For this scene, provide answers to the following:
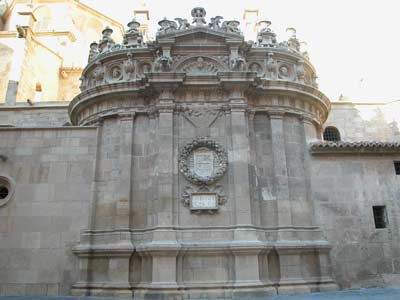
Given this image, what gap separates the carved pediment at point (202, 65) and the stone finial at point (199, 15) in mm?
1549

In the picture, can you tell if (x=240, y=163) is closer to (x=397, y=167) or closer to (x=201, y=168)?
(x=201, y=168)

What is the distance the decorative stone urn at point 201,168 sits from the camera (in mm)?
11930

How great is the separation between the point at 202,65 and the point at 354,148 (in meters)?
6.57

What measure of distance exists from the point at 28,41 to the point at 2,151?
1465 centimetres

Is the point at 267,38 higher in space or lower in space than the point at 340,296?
higher

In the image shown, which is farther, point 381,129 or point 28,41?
point 28,41

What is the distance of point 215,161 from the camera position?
13039mm

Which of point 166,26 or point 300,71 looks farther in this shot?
point 300,71

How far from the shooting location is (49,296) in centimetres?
1240

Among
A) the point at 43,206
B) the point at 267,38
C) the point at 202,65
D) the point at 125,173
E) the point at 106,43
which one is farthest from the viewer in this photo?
the point at 106,43

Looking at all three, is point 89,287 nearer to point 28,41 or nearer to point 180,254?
point 180,254

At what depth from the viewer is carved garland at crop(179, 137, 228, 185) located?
12.7m

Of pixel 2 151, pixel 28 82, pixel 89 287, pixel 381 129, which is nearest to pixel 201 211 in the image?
pixel 89 287

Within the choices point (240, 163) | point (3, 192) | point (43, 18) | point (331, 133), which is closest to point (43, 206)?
point (3, 192)
